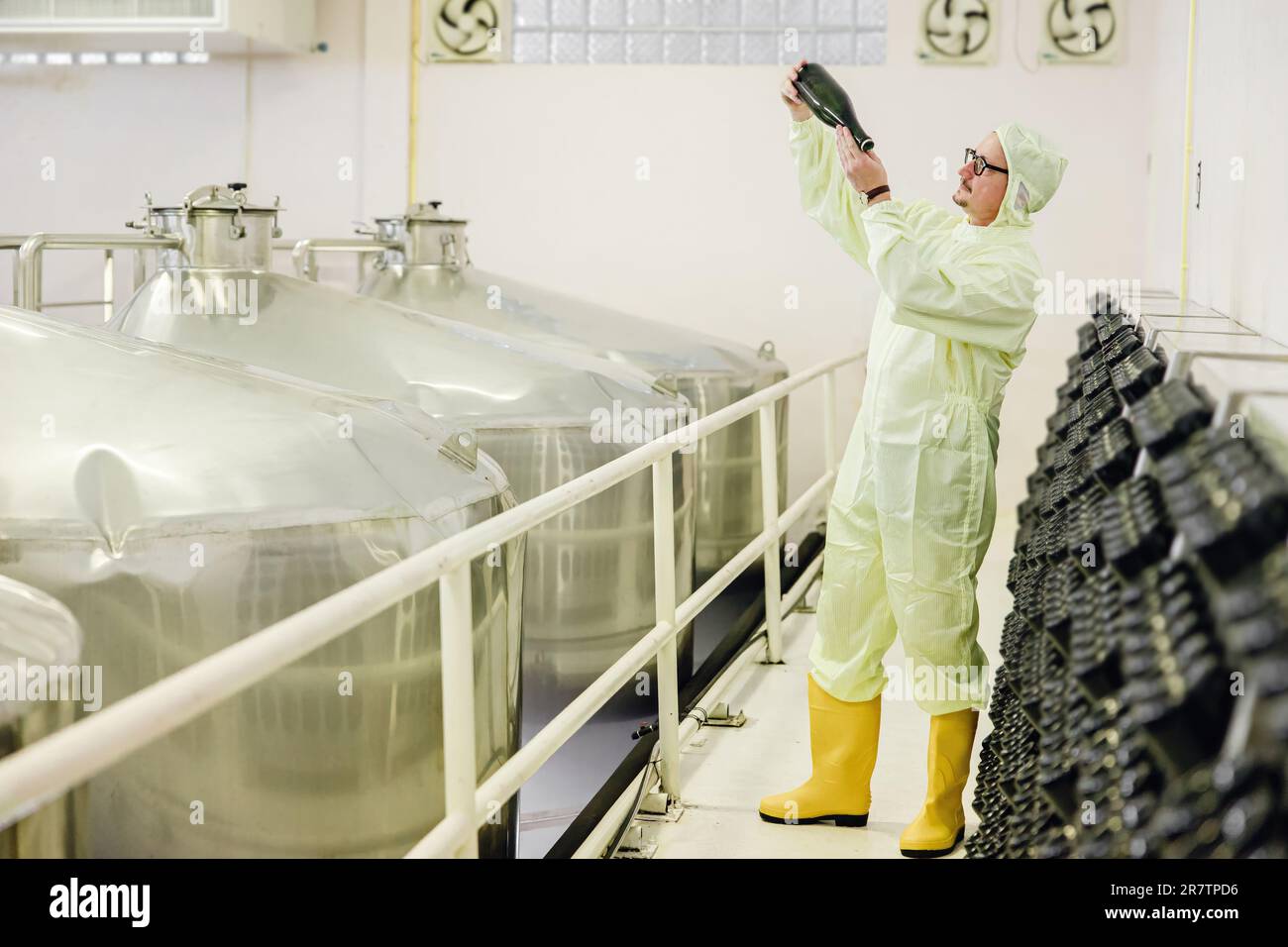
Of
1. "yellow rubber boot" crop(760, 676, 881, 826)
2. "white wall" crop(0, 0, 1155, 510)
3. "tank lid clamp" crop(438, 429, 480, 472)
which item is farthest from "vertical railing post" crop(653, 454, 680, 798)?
"white wall" crop(0, 0, 1155, 510)

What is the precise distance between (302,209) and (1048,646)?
17.0 feet

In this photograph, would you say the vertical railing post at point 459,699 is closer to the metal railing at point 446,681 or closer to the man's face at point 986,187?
the metal railing at point 446,681

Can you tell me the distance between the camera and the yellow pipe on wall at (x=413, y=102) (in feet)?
20.0

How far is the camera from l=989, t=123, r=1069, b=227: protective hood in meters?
2.37

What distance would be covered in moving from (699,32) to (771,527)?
11.0 feet

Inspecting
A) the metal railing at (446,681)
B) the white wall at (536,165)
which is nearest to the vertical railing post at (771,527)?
the metal railing at (446,681)

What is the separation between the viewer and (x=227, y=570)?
72.7 inches

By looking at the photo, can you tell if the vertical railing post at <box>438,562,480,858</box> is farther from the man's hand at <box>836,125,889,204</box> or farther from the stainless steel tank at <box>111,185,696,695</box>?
the stainless steel tank at <box>111,185,696,695</box>

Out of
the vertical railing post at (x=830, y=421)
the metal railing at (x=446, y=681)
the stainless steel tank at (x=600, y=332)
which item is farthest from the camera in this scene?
the vertical railing post at (x=830, y=421)

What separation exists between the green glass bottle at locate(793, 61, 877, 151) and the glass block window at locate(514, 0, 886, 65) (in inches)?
145

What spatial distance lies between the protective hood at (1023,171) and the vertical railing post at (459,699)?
1374 mm
